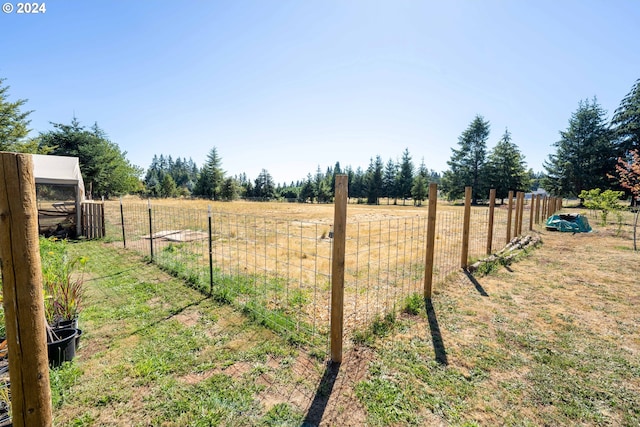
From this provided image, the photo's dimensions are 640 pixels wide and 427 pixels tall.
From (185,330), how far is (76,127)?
37.6m

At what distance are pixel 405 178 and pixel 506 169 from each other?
15.0 m

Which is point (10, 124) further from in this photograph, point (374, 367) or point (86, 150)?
point (374, 367)

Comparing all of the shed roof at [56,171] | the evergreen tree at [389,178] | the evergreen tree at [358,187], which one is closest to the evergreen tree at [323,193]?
the evergreen tree at [358,187]

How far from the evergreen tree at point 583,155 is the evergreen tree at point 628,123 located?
727mm

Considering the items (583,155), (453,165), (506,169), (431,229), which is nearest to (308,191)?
(453,165)

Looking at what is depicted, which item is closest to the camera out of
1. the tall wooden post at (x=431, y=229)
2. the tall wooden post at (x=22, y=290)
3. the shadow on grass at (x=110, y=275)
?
the tall wooden post at (x=22, y=290)

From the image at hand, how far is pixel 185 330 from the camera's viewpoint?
10.6 ft

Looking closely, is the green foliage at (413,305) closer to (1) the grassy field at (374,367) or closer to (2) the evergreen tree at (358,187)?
(1) the grassy field at (374,367)

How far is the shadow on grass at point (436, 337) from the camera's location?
2.79m

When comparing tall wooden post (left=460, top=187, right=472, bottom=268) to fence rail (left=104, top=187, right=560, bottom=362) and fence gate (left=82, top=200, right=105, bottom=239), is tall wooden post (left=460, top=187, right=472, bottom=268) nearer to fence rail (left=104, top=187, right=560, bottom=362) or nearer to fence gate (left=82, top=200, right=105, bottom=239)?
fence rail (left=104, top=187, right=560, bottom=362)

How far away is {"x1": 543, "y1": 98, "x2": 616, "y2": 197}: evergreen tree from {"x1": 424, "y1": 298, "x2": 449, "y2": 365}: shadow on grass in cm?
3778

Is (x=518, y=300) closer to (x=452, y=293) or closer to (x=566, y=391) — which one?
(x=452, y=293)

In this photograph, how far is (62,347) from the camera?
8.43ft

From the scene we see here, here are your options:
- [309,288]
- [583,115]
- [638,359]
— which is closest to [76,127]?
[309,288]
